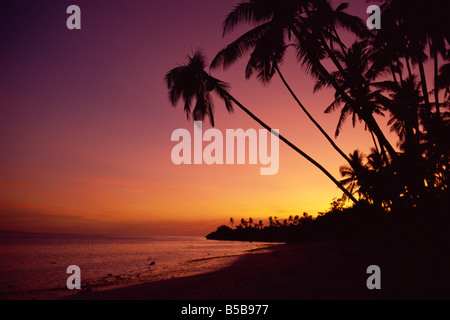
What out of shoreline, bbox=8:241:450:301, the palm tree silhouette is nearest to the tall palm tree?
the palm tree silhouette

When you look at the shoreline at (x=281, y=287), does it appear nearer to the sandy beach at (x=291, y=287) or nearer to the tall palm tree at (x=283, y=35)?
the sandy beach at (x=291, y=287)

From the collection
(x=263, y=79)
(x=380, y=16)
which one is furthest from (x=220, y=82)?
(x=380, y=16)

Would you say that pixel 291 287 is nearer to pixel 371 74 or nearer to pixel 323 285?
pixel 323 285

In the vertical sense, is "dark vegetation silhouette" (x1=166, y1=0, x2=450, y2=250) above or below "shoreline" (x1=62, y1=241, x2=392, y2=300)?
above

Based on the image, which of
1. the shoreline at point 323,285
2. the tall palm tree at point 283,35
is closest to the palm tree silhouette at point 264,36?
the tall palm tree at point 283,35

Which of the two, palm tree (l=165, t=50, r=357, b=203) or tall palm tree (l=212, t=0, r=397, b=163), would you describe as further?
palm tree (l=165, t=50, r=357, b=203)

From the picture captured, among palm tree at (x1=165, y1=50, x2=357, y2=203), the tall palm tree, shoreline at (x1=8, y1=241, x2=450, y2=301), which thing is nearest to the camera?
shoreline at (x1=8, y1=241, x2=450, y2=301)

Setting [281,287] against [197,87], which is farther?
[197,87]

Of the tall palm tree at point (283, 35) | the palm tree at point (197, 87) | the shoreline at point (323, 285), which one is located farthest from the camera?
the palm tree at point (197, 87)

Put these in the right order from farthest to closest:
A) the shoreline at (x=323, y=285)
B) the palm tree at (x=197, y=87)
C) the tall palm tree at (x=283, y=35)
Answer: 1. the palm tree at (x=197, y=87)
2. the tall palm tree at (x=283, y=35)
3. the shoreline at (x=323, y=285)

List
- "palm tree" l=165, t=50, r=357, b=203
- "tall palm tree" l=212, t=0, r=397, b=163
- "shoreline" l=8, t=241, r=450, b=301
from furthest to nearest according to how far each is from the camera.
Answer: "palm tree" l=165, t=50, r=357, b=203 < "tall palm tree" l=212, t=0, r=397, b=163 < "shoreline" l=8, t=241, r=450, b=301

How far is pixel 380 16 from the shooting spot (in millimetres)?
9188

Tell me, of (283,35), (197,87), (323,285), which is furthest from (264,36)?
(323,285)

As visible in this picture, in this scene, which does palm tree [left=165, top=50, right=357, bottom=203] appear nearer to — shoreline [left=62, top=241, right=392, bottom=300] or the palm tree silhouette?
the palm tree silhouette
